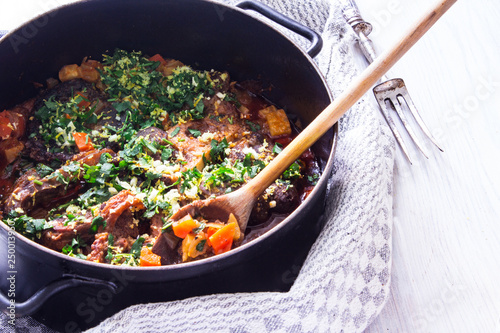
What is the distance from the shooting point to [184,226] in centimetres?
237

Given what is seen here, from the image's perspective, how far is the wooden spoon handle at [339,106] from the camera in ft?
8.16

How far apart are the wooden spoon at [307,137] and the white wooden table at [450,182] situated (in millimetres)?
861

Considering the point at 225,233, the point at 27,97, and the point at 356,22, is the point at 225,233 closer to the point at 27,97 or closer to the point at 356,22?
the point at 27,97

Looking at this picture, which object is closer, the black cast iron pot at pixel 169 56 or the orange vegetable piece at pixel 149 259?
the black cast iron pot at pixel 169 56

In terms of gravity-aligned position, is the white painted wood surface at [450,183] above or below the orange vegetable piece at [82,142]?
above

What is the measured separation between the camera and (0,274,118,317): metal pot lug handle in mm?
2037

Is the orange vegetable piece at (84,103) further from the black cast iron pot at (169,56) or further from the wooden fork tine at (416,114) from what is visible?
the wooden fork tine at (416,114)

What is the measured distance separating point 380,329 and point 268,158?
1068 millimetres

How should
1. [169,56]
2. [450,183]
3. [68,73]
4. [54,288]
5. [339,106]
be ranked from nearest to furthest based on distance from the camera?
[54,288] → [339,106] → [450,183] → [68,73] → [169,56]

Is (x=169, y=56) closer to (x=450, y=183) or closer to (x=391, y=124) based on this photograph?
(x=391, y=124)

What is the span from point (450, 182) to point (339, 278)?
119 cm

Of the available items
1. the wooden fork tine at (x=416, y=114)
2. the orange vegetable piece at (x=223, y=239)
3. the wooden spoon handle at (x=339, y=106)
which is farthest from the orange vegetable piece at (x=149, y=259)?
the wooden fork tine at (x=416, y=114)

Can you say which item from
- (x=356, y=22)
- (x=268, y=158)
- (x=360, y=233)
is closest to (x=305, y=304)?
(x=360, y=233)

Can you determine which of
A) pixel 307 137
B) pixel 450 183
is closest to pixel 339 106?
pixel 307 137
